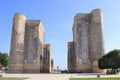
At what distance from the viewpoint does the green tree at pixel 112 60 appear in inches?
1660

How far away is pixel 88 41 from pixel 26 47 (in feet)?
55.5

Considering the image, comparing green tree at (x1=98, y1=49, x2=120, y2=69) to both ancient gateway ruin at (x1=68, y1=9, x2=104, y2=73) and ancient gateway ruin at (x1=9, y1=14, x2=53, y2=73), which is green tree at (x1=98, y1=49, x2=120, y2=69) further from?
ancient gateway ruin at (x1=9, y1=14, x2=53, y2=73)

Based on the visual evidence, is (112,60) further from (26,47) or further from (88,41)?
(26,47)

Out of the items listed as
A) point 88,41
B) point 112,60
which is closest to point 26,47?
point 88,41

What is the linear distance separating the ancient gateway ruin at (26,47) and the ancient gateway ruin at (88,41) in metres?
10.4

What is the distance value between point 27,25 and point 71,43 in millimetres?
14479

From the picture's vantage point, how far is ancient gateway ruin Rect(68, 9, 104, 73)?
5272cm

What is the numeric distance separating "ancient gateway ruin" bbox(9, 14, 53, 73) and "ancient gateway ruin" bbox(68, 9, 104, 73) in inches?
411

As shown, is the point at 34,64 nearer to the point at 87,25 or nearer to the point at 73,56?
the point at 73,56

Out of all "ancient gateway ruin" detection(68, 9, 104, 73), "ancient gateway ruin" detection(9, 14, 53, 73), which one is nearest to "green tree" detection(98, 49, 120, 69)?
"ancient gateway ruin" detection(68, 9, 104, 73)

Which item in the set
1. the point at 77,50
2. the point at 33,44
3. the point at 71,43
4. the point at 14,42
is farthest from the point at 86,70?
the point at 14,42

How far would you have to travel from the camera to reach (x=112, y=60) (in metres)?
42.6

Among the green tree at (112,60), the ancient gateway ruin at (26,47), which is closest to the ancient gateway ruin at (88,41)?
the green tree at (112,60)

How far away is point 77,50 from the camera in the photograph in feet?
179
